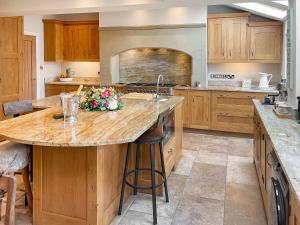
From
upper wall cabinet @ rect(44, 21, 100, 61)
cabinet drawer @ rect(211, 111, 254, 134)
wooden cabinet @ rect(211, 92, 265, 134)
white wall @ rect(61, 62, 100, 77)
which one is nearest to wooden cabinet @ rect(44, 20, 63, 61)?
upper wall cabinet @ rect(44, 21, 100, 61)

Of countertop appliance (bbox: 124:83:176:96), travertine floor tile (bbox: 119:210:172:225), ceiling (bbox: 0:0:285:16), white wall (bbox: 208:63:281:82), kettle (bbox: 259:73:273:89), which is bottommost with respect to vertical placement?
travertine floor tile (bbox: 119:210:172:225)

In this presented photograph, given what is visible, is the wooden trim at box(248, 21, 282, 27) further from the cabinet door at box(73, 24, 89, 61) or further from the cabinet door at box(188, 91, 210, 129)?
the cabinet door at box(73, 24, 89, 61)

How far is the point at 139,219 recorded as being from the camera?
9.04ft

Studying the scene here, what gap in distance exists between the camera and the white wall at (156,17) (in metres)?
6.01

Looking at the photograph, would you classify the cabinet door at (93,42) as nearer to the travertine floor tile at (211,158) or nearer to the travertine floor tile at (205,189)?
the travertine floor tile at (211,158)

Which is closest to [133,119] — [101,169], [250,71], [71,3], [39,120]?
[101,169]

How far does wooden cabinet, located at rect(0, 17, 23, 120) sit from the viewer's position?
5.32 m

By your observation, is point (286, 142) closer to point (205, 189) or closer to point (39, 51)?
point (205, 189)

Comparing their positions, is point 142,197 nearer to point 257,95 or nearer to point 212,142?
point 212,142

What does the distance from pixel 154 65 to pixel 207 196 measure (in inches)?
162

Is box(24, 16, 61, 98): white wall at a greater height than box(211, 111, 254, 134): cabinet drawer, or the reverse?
box(24, 16, 61, 98): white wall

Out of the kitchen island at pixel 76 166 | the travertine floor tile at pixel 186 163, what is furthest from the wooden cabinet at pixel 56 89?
the kitchen island at pixel 76 166

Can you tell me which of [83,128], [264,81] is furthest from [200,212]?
[264,81]

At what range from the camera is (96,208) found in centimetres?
238
